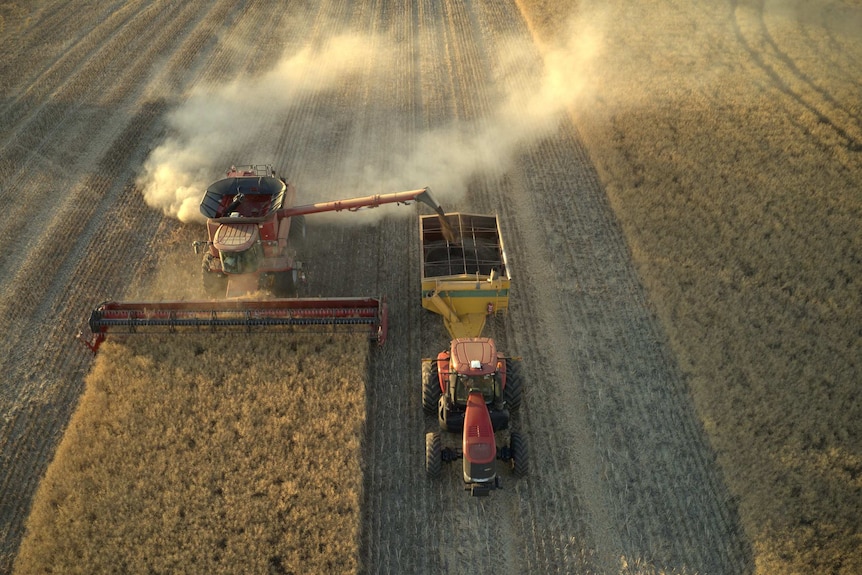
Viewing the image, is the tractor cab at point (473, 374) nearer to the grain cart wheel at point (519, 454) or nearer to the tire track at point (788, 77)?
the grain cart wheel at point (519, 454)

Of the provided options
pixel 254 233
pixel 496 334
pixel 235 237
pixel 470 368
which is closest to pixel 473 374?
pixel 470 368

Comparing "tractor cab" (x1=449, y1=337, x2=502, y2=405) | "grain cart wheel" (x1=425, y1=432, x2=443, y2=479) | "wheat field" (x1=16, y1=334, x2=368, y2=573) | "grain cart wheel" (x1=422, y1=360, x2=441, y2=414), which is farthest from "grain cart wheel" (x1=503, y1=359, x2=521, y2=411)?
"wheat field" (x1=16, y1=334, x2=368, y2=573)

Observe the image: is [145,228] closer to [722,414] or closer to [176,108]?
[176,108]

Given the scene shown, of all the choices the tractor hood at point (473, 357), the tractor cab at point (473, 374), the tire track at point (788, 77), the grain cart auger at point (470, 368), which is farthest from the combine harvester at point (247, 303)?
the tire track at point (788, 77)

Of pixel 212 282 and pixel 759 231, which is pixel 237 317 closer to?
pixel 212 282

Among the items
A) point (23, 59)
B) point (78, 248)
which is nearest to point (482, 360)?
point (78, 248)

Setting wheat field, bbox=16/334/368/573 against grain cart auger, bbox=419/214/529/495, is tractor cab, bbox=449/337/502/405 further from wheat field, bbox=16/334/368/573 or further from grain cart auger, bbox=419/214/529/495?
wheat field, bbox=16/334/368/573
